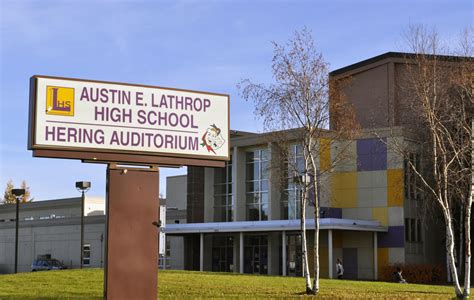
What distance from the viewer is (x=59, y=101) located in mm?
13586

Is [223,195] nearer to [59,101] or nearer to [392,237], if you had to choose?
[392,237]

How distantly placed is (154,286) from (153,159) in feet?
8.06

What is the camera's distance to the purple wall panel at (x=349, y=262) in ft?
158

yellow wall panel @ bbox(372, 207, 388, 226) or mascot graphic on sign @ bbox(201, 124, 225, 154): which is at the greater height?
mascot graphic on sign @ bbox(201, 124, 225, 154)

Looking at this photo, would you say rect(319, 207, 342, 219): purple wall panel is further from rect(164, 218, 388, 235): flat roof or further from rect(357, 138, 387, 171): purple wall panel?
rect(357, 138, 387, 171): purple wall panel

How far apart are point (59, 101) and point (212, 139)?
126 inches

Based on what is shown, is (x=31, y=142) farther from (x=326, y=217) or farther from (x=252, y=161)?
(x=252, y=161)

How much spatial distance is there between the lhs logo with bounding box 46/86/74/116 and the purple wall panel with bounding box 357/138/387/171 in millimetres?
34991

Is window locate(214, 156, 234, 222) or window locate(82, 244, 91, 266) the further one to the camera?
window locate(82, 244, 91, 266)

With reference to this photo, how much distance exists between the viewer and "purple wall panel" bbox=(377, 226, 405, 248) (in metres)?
46.8

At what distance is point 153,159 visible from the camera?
14.2 m

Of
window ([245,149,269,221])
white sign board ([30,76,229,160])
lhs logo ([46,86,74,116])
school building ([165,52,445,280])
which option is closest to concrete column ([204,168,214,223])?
school building ([165,52,445,280])

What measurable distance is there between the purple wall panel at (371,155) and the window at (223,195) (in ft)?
40.4

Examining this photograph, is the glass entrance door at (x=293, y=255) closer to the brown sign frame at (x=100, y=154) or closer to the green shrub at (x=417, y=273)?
the green shrub at (x=417, y=273)
